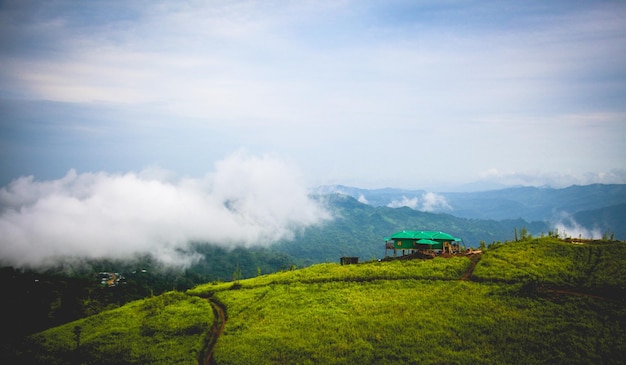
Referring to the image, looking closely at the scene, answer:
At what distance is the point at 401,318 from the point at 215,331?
16290 millimetres

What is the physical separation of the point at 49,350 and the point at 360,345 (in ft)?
89.1

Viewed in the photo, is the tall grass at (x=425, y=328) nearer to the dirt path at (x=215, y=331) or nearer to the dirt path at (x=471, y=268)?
the dirt path at (x=215, y=331)

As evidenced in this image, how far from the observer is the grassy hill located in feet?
83.2

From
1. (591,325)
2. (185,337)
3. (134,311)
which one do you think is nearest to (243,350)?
(185,337)

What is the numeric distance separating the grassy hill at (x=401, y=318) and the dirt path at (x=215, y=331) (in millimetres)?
356

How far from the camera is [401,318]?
2997 centimetres

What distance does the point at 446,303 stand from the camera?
104 ft

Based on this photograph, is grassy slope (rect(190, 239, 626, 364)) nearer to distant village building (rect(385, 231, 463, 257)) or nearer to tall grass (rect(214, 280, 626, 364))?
tall grass (rect(214, 280, 626, 364))

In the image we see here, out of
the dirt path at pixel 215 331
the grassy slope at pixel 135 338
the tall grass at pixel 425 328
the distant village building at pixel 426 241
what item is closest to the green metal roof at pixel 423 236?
the distant village building at pixel 426 241

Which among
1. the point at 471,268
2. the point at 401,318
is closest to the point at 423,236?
the point at 471,268

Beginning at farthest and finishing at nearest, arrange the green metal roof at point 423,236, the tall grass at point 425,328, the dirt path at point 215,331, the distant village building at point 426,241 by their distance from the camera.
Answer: the green metal roof at point 423,236
the distant village building at point 426,241
the dirt path at point 215,331
the tall grass at point 425,328

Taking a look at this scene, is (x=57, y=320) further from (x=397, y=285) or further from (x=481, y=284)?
(x=481, y=284)

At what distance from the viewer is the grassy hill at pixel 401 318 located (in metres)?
25.4

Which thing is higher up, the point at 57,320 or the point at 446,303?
the point at 446,303
